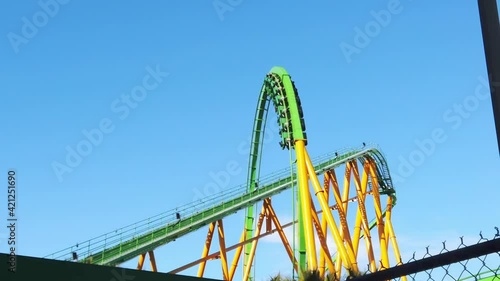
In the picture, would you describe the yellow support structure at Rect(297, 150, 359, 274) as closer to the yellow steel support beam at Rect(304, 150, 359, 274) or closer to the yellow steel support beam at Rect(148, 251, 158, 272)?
the yellow steel support beam at Rect(304, 150, 359, 274)

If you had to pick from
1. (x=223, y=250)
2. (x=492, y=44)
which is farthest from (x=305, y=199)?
(x=492, y=44)

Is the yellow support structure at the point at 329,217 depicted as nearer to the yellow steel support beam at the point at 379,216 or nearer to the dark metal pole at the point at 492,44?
the yellow steel support beam at the point at 379,216

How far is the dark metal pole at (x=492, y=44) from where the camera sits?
4.09 feet

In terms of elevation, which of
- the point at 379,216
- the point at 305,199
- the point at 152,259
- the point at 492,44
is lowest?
the point at 492,44

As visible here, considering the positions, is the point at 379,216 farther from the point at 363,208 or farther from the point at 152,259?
the point at 152,259

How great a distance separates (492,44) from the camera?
4.20 ft

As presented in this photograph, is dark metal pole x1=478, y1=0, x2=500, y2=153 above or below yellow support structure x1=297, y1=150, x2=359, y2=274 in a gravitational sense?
below

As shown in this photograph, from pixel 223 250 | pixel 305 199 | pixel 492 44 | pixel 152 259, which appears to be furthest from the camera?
pixel 223 250

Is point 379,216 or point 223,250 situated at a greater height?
point 379,216

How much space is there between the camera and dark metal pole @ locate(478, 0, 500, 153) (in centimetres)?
125

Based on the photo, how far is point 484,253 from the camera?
1.47 m

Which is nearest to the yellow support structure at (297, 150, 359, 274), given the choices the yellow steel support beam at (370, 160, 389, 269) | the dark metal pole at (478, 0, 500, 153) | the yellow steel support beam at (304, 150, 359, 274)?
the yellow steel support beam at (304, 150, 359, 274)

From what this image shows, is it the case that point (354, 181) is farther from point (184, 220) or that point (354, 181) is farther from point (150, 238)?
point (150, 238)

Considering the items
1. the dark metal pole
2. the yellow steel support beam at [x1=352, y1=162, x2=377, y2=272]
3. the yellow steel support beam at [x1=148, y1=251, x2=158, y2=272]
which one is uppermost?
the yellow steel support beam at [x1=352, y1=162, x2=377, y2=272]
